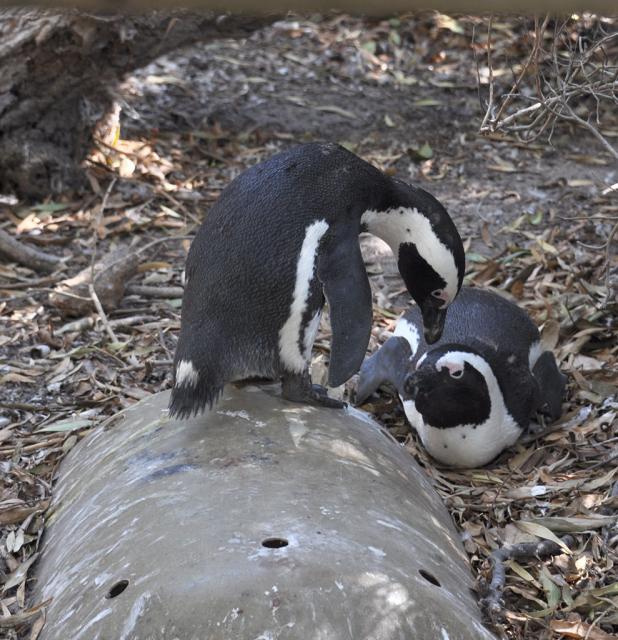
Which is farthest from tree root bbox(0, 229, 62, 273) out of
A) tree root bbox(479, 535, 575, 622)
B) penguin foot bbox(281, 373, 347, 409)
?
tree root bbox(479, 535, 575, 622)

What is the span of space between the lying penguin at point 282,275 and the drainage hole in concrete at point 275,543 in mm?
642

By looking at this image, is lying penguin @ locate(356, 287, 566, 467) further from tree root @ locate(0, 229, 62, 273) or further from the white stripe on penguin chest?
tree root @ locate(0, 229, 62, 273)

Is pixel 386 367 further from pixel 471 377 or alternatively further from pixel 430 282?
pixel 430 282

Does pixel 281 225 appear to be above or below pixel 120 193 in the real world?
above

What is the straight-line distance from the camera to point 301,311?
2512 mm

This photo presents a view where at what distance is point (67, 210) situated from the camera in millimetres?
4770

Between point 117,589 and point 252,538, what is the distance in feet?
0.93

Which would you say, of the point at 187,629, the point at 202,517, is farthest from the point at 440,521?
the point at 187,629

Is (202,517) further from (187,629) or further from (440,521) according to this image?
(440,521)

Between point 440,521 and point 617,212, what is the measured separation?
267 centimetres

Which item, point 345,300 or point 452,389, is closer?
point 345,300

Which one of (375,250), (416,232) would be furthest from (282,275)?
(375,250)

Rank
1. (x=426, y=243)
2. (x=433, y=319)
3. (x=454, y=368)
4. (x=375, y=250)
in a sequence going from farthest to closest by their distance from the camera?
(x=375, y=250) < (x=454, y=368) < (x=433, y=319) < (x=426, y=243)

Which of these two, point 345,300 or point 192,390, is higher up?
point 345,300
